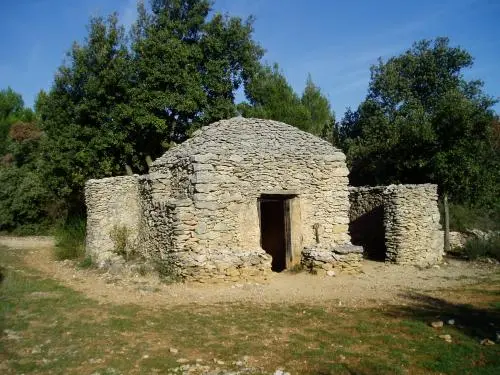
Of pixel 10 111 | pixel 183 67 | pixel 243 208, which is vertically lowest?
pixel 243 208

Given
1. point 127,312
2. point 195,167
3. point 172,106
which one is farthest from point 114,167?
point 127,312

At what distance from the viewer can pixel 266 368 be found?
5426 millimetres

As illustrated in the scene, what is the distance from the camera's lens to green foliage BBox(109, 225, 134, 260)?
12.9 m

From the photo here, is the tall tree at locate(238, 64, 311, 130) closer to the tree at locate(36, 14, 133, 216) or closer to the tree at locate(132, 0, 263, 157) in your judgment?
the tree at locate(132, 0, 263, 157)

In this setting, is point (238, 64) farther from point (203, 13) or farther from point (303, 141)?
point (303, 141)

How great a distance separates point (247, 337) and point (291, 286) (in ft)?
12.6

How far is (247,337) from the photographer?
6.66 m

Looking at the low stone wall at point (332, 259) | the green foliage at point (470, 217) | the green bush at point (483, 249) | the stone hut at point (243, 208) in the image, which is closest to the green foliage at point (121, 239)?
the stone hut at point (243, 208)

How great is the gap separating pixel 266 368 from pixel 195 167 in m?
6.20

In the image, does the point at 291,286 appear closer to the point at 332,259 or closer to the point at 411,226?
the point at 332,259

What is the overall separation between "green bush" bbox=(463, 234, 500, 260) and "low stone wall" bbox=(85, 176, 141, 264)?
10453 mm

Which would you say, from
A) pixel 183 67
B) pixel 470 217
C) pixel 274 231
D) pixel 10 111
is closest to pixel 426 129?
pixel 470 217

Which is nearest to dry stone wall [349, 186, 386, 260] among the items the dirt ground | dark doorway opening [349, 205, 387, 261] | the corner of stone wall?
dark doorway opening [349, 205, 387, 261]

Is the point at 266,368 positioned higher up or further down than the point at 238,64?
further down
